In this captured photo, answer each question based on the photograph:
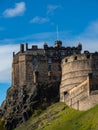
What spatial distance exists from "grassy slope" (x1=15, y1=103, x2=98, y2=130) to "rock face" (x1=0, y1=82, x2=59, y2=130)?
10.3ft

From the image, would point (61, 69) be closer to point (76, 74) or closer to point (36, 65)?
point (36, 65)

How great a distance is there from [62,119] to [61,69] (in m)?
23.6

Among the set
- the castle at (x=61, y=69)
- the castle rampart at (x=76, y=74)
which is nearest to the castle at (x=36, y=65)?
the castle at (x=61, y=69)

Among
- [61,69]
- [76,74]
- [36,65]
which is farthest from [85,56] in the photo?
[36,65]

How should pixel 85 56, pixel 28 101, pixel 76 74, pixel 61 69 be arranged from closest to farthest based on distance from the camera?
1. pixel 85 56
2. pixel 76 74
3. pixel 28 101
4. pixel 61 69

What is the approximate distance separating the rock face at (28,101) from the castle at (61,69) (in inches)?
69.0

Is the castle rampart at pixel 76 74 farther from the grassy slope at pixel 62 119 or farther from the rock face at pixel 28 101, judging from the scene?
the rock face at pixel 28 101

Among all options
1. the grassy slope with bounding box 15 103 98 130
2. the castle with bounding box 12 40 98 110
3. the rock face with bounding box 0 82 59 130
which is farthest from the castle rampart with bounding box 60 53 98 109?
the rock face with bounding box 0 82 59 130

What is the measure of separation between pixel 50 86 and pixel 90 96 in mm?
24034

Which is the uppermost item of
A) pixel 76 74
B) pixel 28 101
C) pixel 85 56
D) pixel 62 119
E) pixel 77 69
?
pixel 85 56

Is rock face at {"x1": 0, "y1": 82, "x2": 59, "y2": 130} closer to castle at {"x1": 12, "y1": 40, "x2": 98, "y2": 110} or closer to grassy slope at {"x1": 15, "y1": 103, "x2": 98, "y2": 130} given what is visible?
castle at {"x1": 12, "y1": 40, "x2": 98, "y2": 110}

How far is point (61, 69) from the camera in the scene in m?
142

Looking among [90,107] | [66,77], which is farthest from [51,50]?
[90,107]

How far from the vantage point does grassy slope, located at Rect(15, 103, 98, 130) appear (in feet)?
358
